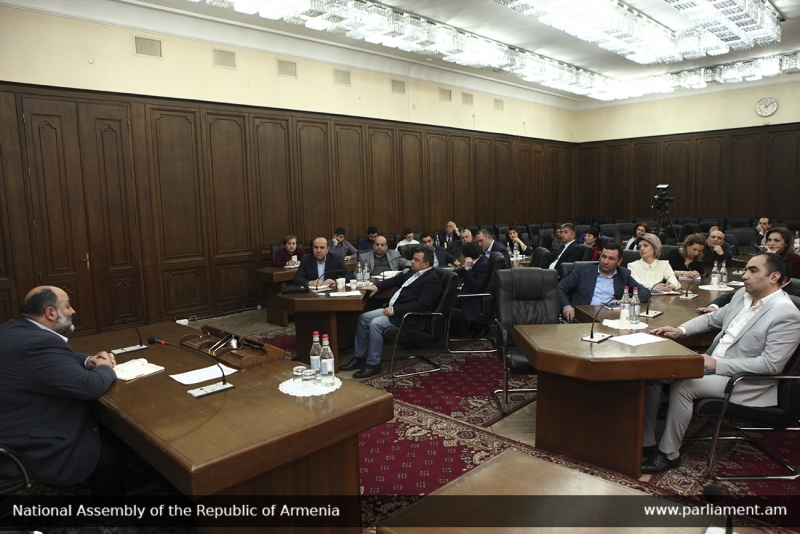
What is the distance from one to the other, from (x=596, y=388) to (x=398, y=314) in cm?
219

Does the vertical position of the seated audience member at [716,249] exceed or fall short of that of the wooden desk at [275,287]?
it exceeds it

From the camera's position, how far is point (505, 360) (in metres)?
4.09

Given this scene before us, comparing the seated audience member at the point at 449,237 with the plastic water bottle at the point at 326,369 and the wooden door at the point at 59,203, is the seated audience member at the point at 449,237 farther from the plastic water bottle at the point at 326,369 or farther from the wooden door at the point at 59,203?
the plastic water bottle at the point at 326,369

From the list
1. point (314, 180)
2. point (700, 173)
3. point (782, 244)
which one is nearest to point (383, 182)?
point (314, 180)

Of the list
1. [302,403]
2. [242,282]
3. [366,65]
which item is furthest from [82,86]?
[302,403]

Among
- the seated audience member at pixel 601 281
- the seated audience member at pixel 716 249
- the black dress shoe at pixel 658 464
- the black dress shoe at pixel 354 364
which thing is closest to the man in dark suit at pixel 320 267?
the black dress shoe at pixel 354 364

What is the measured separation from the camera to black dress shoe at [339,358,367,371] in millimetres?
5293

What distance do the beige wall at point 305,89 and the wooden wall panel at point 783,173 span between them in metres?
0.43

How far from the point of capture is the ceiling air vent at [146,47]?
Answer: 22.9 ft

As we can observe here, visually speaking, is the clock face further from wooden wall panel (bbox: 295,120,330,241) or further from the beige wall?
wooden wall panel (bbox: 295,120,330,241)

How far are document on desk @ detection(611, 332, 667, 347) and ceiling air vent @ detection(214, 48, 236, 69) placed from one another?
22.9 feet

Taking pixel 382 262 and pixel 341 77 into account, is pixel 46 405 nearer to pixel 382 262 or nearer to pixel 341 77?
pixel 382 262

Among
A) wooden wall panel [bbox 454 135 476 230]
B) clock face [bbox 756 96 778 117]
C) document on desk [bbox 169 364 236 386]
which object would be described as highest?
clock face [bbox 756 96 778 117]

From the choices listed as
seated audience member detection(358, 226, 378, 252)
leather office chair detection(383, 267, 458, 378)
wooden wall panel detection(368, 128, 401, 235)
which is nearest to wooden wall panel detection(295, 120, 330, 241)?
seated audience member detection(358, 226, 378, 252)
